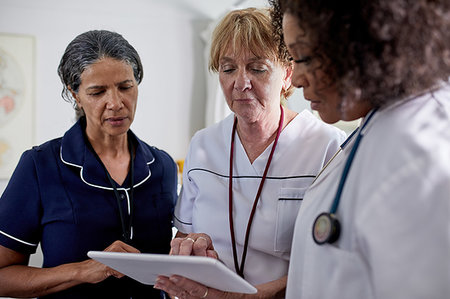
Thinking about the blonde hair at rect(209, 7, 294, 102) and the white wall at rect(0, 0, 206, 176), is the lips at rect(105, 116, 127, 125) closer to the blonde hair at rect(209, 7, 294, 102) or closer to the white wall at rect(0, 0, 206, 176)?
the blonde hair at rect(209, 7, 294, 102)

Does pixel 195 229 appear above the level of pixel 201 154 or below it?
below

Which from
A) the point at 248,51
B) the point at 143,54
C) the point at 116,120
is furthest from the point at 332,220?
the point at 143,54

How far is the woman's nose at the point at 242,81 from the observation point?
1.37m

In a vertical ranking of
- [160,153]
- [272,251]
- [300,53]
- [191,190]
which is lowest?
[272,251]

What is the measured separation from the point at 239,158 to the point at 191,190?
23 cm

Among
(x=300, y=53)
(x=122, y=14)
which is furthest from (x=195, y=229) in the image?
(x=122, y=14)

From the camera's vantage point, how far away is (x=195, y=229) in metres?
1.51

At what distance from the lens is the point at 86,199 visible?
1491 millimetres

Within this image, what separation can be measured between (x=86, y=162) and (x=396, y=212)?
1.13 metres

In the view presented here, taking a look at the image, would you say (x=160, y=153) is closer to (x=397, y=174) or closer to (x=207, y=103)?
(x=397, y=174)

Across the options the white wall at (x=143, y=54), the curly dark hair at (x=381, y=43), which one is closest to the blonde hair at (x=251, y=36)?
the curly dark hair at (x=381, y=43)

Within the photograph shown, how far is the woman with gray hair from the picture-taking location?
55.6 inches

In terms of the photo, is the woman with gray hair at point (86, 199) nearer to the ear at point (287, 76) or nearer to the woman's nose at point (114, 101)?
the woman's nose at point (114, 101)

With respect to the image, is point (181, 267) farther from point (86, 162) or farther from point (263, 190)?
point (86, 162)
